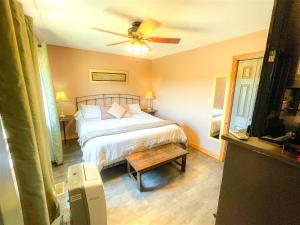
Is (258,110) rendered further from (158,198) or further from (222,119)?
(222,119)

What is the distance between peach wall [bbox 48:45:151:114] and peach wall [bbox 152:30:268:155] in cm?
90

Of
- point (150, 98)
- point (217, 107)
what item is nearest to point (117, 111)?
point (150, 98)

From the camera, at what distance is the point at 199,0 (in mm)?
1505

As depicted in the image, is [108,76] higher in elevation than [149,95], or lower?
higher

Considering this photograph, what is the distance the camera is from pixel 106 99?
4.20 m

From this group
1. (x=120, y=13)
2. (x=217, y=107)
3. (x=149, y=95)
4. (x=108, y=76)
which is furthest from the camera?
(x=149, y=95)

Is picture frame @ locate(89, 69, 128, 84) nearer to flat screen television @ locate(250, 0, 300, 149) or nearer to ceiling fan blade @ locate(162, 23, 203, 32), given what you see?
ceiling fan blade @ locate(162, 23, 203, 32)

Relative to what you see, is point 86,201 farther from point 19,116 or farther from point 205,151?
point 205,151

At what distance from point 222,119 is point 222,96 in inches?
18.3

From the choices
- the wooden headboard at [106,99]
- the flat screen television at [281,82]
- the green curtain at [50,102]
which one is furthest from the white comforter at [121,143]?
the wooden headboard at [106,99]

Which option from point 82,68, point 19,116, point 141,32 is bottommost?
point 19,116

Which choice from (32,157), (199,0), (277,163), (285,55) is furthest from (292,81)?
(32,157)

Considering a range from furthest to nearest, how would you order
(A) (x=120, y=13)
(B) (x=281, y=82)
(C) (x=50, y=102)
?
1. (C) (x=50, y=102)
2. (A) (x=120, y=13)
3. (B) (x=281, y=82)

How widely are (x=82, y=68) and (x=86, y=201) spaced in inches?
131
